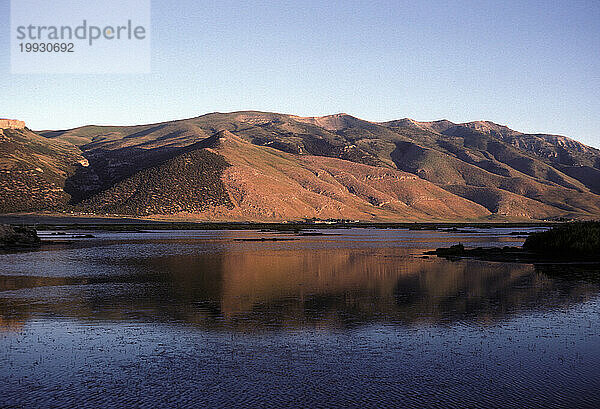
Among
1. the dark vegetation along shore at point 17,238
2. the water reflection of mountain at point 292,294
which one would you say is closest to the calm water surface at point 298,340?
the water reflection of mountain at point 292,294

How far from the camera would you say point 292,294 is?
29.4m

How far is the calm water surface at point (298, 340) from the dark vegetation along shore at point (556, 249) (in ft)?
46.8

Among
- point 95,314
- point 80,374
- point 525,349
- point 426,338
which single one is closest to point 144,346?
point 80,374

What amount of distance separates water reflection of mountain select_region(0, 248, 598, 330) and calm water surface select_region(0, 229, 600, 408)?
0.39 ft

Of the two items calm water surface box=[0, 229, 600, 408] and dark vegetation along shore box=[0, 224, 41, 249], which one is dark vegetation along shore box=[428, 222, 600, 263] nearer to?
calm water surface box=[0, 229, 600, 408]

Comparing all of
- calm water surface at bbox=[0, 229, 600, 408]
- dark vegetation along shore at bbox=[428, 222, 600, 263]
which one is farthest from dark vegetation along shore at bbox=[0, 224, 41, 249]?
dark vegetation along shore at bbox=[428, 222, 600, 263]

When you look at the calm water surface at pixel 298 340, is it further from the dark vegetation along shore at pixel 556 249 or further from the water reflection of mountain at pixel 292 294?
the dark vegetation along shore at pixel 556 249

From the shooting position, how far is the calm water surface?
14.0m

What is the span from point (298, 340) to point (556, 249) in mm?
41905

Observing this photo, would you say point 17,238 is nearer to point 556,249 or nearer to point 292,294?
point 292,294

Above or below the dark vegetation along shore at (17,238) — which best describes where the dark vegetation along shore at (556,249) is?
above

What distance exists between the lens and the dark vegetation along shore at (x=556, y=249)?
166 ft

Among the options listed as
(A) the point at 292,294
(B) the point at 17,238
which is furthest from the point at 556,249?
(B) the point at 17,238

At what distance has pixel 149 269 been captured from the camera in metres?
41.8
